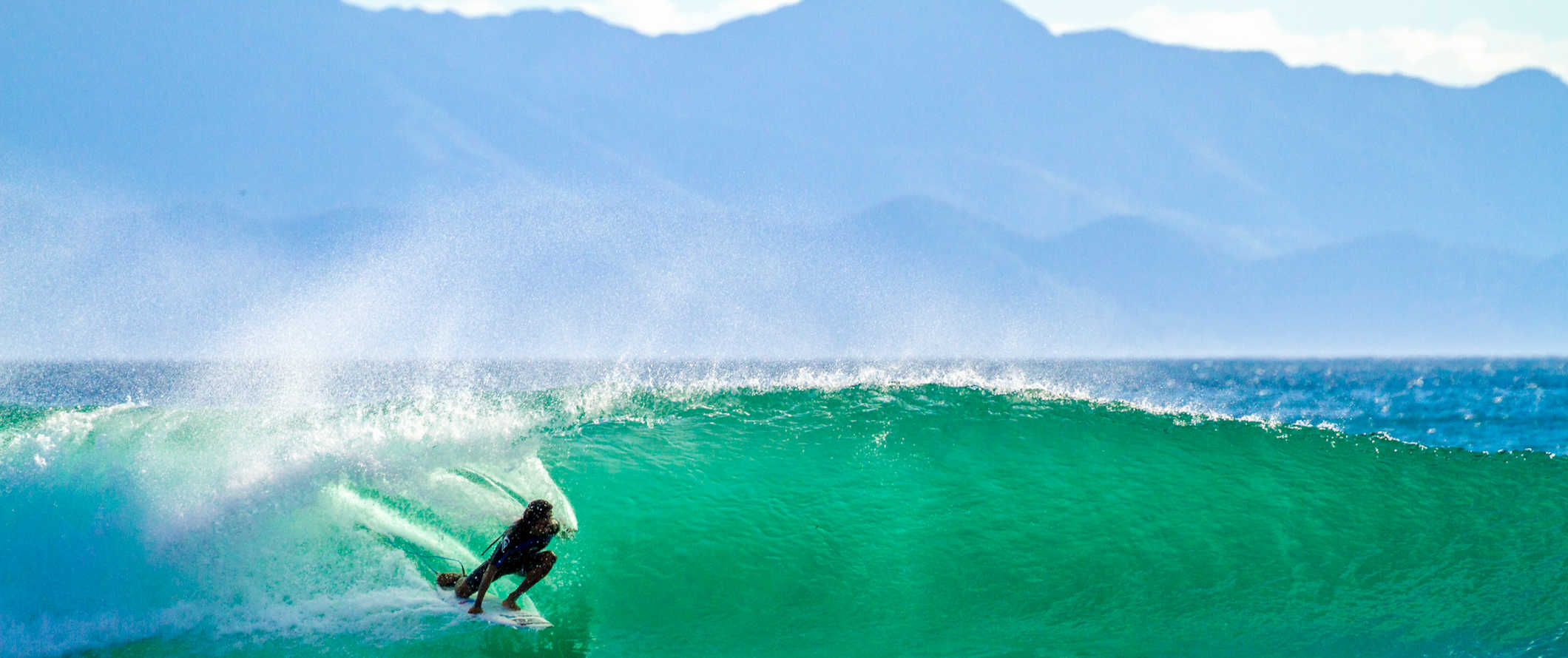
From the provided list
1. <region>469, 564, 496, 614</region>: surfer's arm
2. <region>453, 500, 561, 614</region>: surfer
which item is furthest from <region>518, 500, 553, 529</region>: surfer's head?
<region>469, 564, 496, 614</region>: surfer's arm

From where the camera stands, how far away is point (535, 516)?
612 centimetres

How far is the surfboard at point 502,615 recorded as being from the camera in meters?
6.27

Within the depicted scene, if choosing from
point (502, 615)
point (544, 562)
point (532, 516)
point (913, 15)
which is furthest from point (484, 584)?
point (913, 15)

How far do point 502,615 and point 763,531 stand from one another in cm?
260

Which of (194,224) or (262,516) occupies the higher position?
(194,224)

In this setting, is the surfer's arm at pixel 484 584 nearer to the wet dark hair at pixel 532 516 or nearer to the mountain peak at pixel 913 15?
the wet dark hair at pixel 532 516

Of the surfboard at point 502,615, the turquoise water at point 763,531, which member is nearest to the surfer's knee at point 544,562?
the surfboard at point 502,615

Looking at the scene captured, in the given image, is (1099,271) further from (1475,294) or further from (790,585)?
(790,585)

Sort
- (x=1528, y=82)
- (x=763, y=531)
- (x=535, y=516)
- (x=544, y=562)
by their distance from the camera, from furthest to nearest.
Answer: (x=1528, y=82) < (x=763, y=531) < (x=544, y=562) < (x=535, y=516)

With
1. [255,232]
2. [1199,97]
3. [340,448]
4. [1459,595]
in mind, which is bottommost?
[1459,595]

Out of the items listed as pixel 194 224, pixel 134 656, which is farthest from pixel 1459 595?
pixel 194 224

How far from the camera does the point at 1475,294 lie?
127062 millimetres

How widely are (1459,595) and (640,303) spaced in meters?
105

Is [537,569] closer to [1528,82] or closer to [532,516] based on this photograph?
[532,516]
